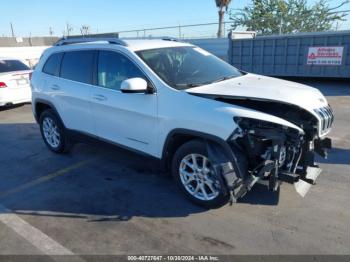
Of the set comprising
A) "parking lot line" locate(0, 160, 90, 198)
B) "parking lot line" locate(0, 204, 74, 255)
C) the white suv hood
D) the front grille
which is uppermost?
the white suv hood

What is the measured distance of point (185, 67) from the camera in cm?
462

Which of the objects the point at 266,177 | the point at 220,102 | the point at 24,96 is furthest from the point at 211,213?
the point at 24,96

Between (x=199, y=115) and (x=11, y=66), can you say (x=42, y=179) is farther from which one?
(x=11, y=66)

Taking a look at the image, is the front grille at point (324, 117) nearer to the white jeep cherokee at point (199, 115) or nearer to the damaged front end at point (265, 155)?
the white jeep cherokee at point (199, 115)

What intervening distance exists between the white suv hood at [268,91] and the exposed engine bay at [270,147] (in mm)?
66

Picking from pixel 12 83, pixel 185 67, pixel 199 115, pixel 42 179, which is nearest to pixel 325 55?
pixel 185 67

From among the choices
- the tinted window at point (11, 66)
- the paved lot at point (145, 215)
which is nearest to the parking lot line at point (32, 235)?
the paved lot at point (145, 215)

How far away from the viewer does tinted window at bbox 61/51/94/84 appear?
5.16m

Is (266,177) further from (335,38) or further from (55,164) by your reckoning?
(335,38)

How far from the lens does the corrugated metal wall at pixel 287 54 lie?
44.8ft

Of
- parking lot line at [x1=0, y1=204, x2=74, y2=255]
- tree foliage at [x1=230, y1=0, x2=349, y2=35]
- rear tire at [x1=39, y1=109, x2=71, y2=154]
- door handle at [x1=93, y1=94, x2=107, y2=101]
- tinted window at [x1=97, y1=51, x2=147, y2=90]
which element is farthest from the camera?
tree foliage at [x1=230, y1=0, x2=349, y2=35]

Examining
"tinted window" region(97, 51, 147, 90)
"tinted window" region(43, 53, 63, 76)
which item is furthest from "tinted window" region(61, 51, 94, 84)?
"tinted window" region(97, 51, 147, 90)

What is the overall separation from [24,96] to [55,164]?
533cm

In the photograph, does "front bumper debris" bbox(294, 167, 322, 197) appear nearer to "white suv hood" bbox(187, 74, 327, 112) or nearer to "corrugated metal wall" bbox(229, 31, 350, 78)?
"white suv hood" bbox(187, 74, 327, 112)
